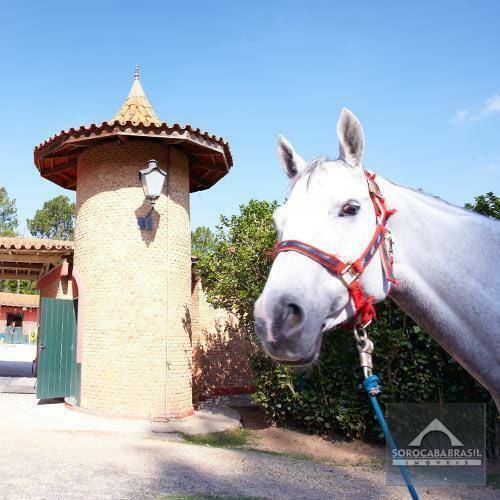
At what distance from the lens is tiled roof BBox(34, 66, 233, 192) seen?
344 inches

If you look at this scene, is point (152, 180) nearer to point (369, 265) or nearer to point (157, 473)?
point (157, 473)

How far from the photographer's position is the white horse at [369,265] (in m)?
1.50

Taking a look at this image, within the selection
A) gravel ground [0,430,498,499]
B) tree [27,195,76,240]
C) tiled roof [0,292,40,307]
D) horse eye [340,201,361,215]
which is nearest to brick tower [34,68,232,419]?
gravel ground [0,430,498,499]

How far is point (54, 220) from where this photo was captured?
173ft

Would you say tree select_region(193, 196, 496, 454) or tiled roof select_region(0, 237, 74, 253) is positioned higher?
tiled roof select_region(0, 237, 74, 253)

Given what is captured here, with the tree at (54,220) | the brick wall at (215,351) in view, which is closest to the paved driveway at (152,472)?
the brick wall at (215,351)

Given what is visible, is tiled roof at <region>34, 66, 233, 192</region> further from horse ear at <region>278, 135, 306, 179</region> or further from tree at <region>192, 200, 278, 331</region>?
horse ear at <region>278, 135, 306, 179</region>

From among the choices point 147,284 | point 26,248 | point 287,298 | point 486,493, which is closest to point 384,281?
point 287,298

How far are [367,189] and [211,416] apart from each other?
342 inches

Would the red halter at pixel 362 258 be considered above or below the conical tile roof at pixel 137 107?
below

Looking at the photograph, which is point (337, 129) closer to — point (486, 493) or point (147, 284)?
point (486, 493)

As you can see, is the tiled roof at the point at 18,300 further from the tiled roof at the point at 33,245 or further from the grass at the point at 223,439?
the grass at the point at 223,439

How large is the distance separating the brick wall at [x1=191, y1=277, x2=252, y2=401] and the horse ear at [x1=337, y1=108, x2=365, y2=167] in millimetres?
10038

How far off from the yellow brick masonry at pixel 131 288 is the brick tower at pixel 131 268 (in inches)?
0.8
